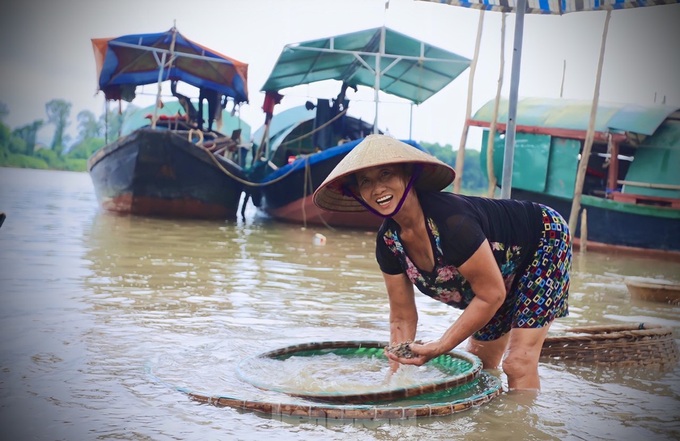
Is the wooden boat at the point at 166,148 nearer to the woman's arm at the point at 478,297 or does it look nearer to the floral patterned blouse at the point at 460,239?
the floral patterned blouse at the point at 460,239

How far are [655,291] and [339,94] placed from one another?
10.5 m

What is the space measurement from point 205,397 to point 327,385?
1.79 ft

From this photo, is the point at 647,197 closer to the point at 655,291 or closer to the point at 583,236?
the point at 583,236

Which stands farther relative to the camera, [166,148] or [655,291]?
[166,148]

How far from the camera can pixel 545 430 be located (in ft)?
8.89

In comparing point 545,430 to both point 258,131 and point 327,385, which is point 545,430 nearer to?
point 327,385

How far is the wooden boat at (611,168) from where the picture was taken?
12.5 m

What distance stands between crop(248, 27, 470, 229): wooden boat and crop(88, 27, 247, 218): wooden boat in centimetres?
92

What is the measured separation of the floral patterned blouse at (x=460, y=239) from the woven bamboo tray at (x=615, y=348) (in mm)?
945

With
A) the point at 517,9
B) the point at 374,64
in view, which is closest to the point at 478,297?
the point at 517,9

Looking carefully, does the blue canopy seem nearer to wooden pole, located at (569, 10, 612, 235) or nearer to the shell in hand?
wooden pole, located at (569, 10, 612, 235)

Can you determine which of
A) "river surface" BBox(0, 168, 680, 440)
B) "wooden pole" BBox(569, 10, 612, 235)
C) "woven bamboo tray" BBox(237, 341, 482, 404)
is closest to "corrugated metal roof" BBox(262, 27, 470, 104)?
"wooden pole" BBox(569, 10, 612, 235)

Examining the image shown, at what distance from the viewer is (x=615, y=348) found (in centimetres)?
377

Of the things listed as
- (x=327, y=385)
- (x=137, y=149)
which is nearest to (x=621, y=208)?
(x=137, y=149)
